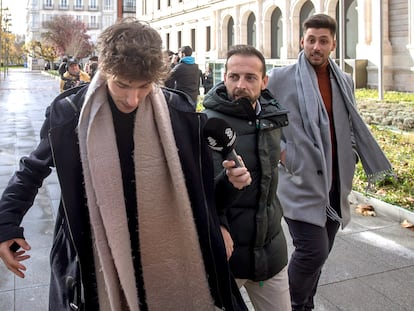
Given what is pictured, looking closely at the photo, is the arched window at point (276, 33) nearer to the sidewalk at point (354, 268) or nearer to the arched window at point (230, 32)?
the arched window at point (230, 32)

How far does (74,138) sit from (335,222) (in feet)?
6.69

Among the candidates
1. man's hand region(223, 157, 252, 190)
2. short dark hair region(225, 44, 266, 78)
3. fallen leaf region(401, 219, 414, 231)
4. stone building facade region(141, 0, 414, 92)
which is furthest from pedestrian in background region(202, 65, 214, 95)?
man's hand region(223, 157, 252, 190)

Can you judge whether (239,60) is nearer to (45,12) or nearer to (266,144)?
(266,144)

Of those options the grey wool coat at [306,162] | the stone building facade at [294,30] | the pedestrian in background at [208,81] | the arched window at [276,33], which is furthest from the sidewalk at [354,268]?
the arched window at [276,33]

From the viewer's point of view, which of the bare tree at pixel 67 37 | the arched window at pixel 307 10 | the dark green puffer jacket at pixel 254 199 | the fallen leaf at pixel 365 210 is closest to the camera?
the dark green puffer jacket at pixel 254 199

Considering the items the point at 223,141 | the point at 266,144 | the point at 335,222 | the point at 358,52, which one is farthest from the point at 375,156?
the point at 358,52

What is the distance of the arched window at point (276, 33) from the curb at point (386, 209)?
102 feet

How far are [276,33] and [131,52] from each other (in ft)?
119

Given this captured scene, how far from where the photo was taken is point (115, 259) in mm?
1768

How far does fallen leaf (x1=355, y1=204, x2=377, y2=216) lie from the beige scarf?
4.53 metres

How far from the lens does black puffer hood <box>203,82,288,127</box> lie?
8.08ft

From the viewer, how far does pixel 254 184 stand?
243 cm

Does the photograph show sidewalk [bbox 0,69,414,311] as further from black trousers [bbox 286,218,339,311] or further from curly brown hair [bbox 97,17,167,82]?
curly brown hair [bbox 97,17,167,82]

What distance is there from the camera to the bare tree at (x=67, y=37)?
242 ft
